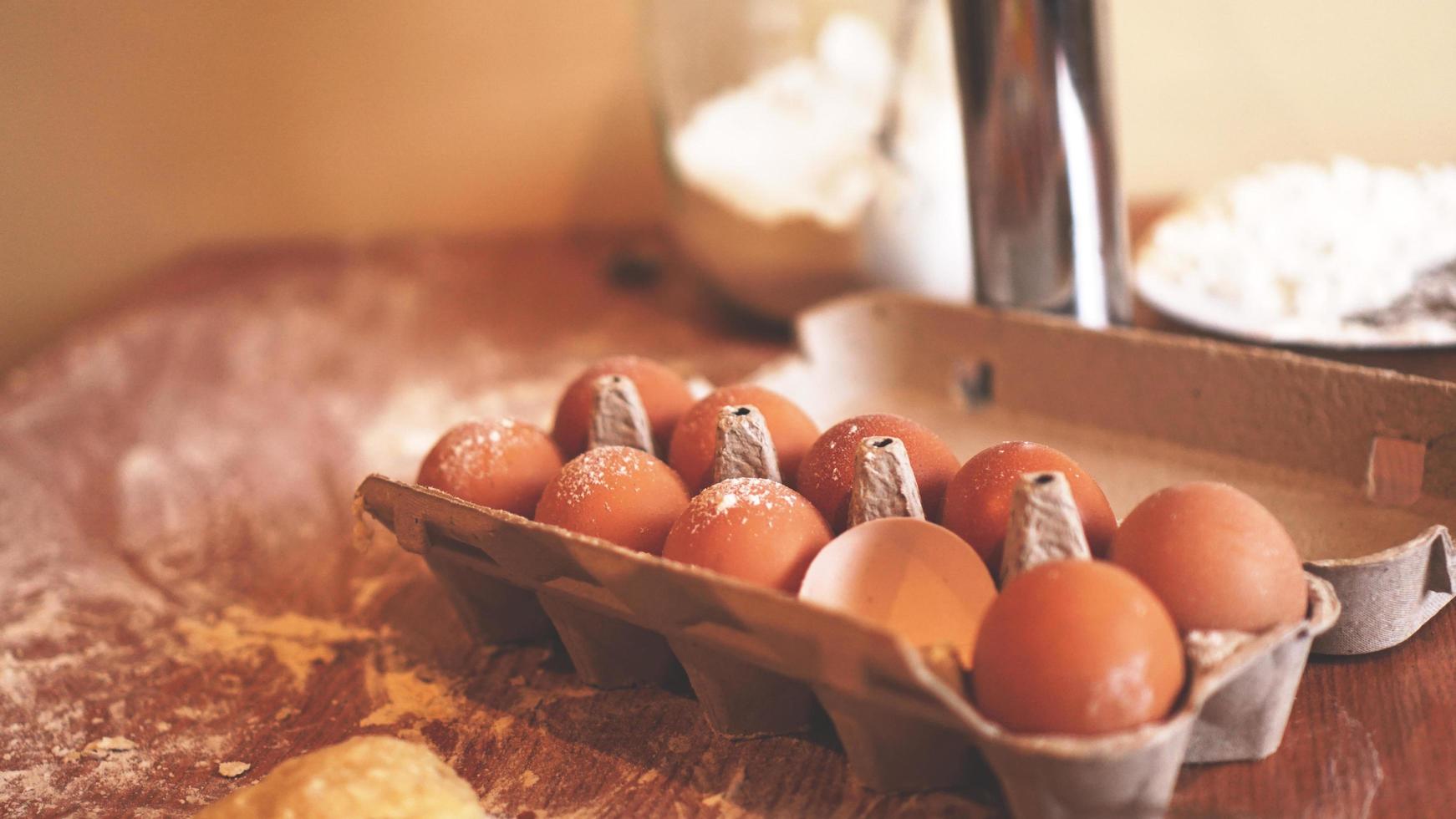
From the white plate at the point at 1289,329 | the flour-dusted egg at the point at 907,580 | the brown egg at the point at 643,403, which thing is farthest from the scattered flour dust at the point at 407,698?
the white plate at the point at 1289,329

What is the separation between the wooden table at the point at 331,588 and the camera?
0.73 m

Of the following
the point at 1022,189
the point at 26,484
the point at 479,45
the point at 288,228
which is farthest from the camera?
the point at 288,228

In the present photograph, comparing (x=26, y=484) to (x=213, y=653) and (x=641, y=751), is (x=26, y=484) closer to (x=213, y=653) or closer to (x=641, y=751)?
(x=213, y=653)

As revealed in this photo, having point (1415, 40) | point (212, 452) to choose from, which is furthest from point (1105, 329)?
point (212, 452)

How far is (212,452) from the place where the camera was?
1.47 meters

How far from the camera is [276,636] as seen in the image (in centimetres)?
102

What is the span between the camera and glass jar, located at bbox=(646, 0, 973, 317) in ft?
4.69

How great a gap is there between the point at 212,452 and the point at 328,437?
0.50 ft

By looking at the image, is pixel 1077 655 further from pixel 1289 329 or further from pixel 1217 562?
pixel 1289 329

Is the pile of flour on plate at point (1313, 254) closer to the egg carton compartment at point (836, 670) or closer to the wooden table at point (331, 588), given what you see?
the wooden table at point (331, 588)

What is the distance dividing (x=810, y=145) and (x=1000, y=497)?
2.81 feet

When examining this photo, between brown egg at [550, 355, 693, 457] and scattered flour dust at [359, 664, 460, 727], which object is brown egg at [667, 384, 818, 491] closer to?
brown egg at [550, 355, 693, 457]

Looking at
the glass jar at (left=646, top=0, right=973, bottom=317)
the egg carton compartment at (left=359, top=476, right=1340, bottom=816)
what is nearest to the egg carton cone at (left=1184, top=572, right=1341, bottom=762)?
the egg carton compartment at (left=359, top=476, right=1340, bottom=816)

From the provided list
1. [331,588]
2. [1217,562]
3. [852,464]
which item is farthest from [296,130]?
Answer: [1217,562]
